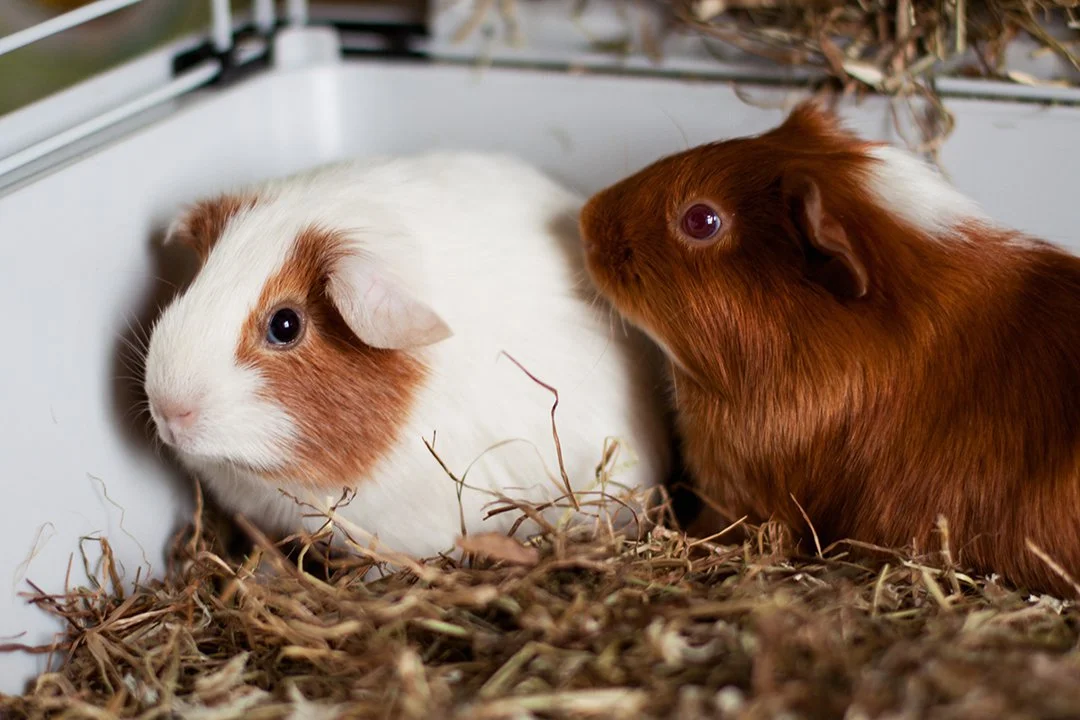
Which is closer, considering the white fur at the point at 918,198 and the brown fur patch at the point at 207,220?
the white fur at the point at 918,198

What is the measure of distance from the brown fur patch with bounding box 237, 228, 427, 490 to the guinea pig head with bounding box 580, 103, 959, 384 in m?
0.40

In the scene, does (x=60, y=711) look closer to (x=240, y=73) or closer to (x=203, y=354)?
(x=203, y=354)

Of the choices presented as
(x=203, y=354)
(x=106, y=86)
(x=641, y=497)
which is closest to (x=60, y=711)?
(x=203, y=354)

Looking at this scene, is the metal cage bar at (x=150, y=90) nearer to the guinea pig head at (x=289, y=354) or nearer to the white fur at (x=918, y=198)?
the guinea pig head at (x=289, y=354)

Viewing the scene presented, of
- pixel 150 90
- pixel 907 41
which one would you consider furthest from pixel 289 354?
pixel 907 41

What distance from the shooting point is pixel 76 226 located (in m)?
1.50

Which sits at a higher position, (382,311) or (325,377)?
(382,311)

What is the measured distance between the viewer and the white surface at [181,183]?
1.40m

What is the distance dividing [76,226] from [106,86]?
0.38 m

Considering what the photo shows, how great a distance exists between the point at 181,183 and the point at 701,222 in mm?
933

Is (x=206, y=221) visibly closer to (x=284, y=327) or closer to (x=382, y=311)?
(x=284, y=327)

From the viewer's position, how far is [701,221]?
1.54m

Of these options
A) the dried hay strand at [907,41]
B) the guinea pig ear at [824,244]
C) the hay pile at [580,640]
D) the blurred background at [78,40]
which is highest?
the blurred background at [78,40]

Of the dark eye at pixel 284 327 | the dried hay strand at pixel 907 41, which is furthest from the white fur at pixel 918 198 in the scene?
the dark eye at pixel 284 327
